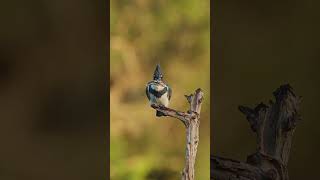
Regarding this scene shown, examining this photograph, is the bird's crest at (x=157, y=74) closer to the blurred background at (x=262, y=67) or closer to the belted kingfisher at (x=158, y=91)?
the belted kingfisher at (x=158, y=91)

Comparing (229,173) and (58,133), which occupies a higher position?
(58,133)

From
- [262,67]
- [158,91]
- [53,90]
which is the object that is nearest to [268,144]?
[262,67]

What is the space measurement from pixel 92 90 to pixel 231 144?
0.62 metres

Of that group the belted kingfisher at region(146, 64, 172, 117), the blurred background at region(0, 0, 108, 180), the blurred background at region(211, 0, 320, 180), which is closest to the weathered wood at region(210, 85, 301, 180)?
the blurred background at region(211, 0, 320, 180)

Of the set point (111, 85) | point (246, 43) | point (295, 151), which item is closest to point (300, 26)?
point (246, 43)

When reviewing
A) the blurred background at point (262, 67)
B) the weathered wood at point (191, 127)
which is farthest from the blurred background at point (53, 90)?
the blurred background at point (262, 67)

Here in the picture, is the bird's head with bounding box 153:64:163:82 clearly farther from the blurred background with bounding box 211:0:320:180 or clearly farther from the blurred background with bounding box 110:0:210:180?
the blurred background with bounding box 211:0:320:180

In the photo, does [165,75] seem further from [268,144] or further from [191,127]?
[268,144]

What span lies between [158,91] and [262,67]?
1.50ft

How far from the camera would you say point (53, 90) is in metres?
1.94

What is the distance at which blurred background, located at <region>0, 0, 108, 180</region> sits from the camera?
191 centimetres

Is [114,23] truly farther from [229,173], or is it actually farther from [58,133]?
[229,173]

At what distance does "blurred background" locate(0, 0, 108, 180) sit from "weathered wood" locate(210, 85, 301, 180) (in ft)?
1.74

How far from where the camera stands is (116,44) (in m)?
2.02
